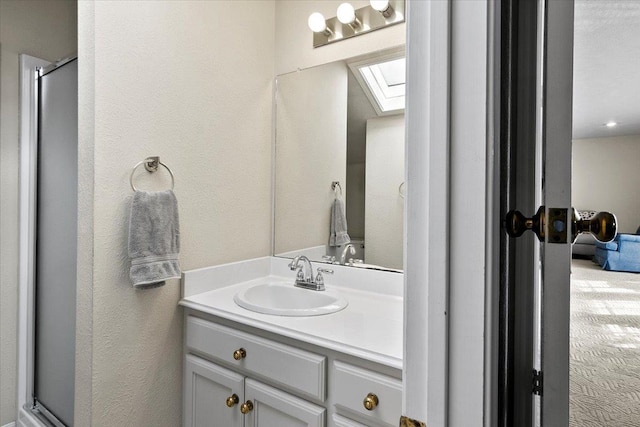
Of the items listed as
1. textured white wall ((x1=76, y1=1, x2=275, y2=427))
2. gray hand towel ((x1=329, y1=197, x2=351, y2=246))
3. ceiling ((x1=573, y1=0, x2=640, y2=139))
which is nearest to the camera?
ceiling ((x1=573, y1=0, x2=640, y2=139))

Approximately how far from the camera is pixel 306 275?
6.16ft

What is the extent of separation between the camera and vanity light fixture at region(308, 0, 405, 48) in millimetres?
1680

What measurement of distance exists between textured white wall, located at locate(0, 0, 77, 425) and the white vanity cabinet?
3.18ft

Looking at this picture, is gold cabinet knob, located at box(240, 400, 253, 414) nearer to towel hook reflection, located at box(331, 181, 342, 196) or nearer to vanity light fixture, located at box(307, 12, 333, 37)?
towel hook reflection, located at box(331, 181, 342, 196)

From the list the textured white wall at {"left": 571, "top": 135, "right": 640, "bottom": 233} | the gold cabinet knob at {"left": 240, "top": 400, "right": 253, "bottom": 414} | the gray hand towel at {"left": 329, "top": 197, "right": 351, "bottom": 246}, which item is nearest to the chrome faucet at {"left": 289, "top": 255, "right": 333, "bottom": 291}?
the gray hand towel at {"left": 329, "top": 197, "right": 351, "bottom": 246}

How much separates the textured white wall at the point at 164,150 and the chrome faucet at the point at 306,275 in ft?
0.96

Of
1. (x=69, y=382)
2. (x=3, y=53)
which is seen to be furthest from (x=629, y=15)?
(x=3, y=53)

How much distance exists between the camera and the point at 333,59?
190cm

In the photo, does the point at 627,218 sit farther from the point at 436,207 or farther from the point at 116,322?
the point at 116,322

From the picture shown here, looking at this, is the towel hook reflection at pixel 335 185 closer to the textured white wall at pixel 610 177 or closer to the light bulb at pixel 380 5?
the light bulb at pixel 380 5

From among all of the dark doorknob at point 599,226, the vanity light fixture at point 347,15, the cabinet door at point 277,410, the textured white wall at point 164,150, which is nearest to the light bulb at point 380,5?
the vanity light fixture at point 347,15

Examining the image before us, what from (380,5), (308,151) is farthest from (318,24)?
(308,151)

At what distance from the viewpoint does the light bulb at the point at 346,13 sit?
177 centimetres

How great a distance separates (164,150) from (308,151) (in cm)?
73
